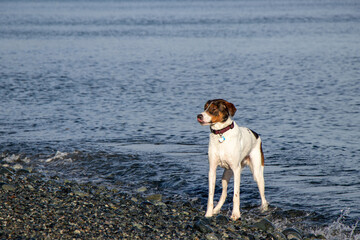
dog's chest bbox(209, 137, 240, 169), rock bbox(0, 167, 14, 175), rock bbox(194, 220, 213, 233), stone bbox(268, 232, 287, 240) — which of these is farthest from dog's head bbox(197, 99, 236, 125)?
rock bbox(0, 167, 14, 175)

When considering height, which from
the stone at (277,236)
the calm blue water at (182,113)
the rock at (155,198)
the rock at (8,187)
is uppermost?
the rock at (8,187)

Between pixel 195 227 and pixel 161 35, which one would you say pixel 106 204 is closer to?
pixel 195 227

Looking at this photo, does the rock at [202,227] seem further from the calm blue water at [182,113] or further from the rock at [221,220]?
the calm blue water at [182,113]

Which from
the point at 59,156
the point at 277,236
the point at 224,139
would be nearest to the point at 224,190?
the point at 224,139

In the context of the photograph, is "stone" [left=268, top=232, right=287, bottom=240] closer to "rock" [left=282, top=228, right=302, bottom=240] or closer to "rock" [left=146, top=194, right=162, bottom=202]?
"rock" [left=282, top=228, right=302, bottom=240]

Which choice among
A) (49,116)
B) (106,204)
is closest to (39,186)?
(106,204)

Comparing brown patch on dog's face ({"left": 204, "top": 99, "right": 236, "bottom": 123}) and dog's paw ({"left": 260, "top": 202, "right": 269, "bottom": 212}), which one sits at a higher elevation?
brown patch on dog's face ({"left": 204, "top": 99, "right": 236, "bottom": 123})

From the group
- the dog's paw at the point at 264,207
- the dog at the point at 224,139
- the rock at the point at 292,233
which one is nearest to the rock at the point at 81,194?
the dog at the point at 224,139

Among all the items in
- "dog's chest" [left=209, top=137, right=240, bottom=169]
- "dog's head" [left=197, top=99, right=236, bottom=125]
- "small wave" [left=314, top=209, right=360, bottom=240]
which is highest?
"dog's head" [left=197, top=99, right=236, bottom=125]

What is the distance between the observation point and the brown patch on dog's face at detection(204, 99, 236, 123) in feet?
24.0

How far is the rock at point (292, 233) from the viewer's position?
721 cm

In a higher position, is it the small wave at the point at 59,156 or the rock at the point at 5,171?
the rock at the point at 5,171

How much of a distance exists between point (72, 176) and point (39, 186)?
207cm

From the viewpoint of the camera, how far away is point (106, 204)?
7.81 metres
